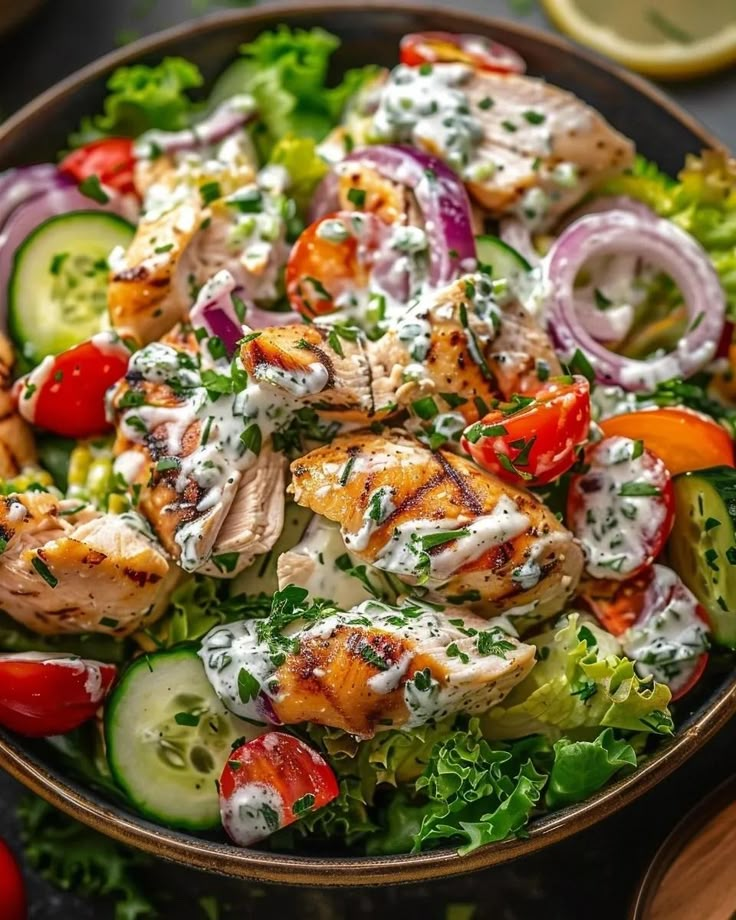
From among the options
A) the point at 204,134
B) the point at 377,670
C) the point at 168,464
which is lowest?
the point at 377,670

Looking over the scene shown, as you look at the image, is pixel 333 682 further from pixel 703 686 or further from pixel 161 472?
pixel 703 686

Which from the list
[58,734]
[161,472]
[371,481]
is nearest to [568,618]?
[371,481]

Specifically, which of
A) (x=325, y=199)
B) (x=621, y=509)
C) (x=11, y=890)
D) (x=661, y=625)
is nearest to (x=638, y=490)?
(x=621, y=509)

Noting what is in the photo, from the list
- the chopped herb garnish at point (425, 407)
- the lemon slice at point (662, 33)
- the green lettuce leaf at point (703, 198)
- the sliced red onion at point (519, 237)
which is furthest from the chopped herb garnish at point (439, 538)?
the lemon slice at point (662, 33)

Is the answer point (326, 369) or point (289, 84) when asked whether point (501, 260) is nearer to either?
point (326, 369)

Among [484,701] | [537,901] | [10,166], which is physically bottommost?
[537,901]

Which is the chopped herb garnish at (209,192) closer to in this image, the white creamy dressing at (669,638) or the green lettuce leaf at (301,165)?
the green lettuce leaf at (301,165)

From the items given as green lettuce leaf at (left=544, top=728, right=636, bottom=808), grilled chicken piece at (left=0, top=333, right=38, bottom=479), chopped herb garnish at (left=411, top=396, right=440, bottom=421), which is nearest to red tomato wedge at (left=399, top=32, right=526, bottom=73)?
chopped herb garnish at (left=411, top=396, right=440, bottom=421)
